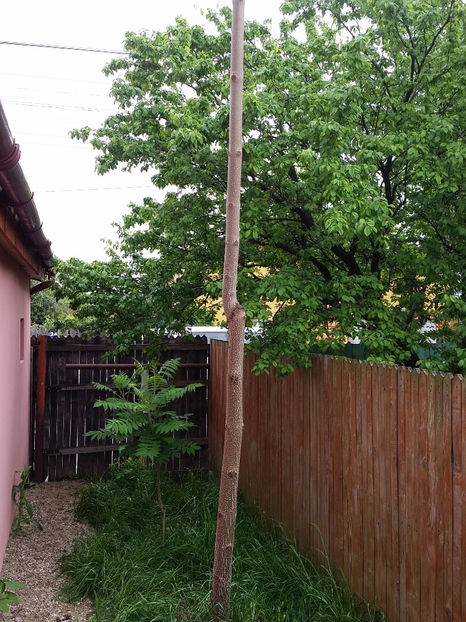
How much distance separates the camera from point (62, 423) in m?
7.14

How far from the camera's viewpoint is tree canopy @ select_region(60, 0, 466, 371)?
452cm

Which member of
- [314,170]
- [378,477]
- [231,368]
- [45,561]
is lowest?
[45,561]

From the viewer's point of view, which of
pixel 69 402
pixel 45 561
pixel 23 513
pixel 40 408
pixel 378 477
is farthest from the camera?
pixel 69 402

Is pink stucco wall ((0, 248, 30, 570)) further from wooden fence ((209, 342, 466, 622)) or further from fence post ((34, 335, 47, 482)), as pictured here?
wooden fence ((209, 342, 466, 622))

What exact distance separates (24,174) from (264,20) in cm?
412

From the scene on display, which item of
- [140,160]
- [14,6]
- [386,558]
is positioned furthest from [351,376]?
[14,6]

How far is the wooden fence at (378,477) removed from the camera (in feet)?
10.0

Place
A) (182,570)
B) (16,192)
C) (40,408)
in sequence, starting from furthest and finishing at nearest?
(40,408) < (182,570) < (16,192)

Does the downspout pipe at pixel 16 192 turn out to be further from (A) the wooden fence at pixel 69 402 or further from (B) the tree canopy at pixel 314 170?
(A) the wooden fence at pixel 69 402

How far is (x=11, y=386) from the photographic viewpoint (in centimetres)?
487

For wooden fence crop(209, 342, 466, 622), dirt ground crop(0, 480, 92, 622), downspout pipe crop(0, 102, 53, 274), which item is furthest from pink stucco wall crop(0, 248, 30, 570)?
wooden fence crop(209, 342, 466, 622)

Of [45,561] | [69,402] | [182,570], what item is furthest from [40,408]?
[182,570]

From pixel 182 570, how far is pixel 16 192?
3.10m

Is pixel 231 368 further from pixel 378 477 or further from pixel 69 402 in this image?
pixel 69 402
